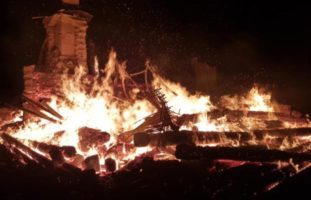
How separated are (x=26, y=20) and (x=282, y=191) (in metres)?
13.9

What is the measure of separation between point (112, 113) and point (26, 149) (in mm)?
3044

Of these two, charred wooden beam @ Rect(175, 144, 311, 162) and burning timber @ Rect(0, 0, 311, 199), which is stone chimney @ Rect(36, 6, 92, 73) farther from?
charred wooden beam @ Rect(175, 144, 311, 162)

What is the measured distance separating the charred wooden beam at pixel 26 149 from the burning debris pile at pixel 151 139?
0.02 metres

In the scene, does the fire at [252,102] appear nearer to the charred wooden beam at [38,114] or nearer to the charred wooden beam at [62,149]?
the charred wooden beam at [38,114]

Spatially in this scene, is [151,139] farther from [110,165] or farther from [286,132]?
[286,132]

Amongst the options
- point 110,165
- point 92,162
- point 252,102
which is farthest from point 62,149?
point 252,102

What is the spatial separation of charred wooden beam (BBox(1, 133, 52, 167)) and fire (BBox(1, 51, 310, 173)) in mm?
359

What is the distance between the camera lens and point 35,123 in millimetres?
9820

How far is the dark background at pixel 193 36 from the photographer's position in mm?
16094

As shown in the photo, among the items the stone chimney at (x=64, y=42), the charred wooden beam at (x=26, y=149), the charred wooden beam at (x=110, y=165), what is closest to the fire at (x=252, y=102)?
the stone chimney at (x=64, y=42)

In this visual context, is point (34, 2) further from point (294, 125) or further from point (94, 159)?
point (294, 125)

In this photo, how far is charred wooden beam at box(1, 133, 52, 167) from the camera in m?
7.36

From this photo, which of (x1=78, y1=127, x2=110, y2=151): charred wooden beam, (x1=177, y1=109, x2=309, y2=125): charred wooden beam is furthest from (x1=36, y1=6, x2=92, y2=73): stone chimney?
(x1=177, y1=109, x2=309, y2=125): charred wooden beam

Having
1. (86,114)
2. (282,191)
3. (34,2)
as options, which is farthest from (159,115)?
(34,2)
